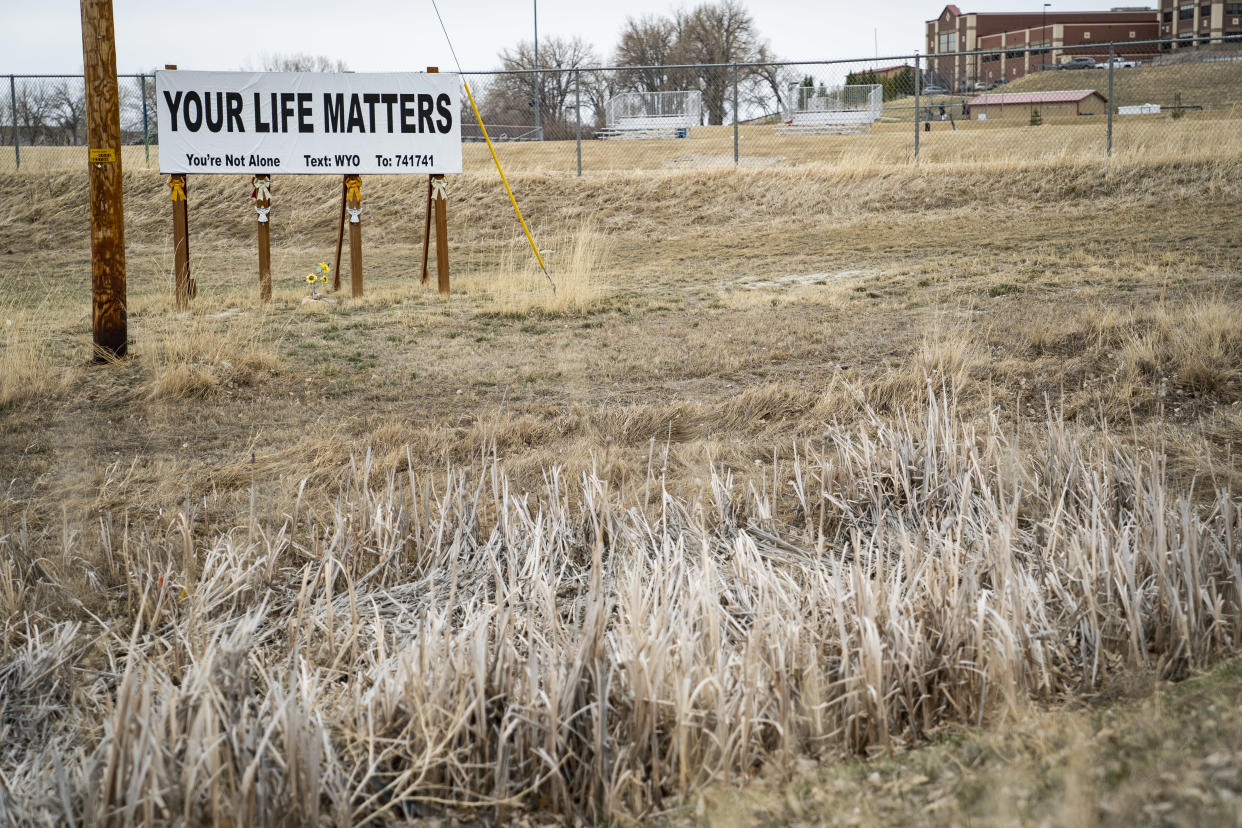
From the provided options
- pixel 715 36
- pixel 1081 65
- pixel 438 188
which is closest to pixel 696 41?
pixel 715 36

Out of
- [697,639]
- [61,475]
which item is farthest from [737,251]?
[697,639]

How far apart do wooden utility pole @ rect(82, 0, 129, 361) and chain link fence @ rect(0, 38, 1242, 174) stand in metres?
11.9

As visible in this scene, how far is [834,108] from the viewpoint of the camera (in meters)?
27.0

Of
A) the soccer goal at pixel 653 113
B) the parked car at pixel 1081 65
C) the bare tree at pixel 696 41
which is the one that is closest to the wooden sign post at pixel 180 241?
the parked car at pixel 1081 65

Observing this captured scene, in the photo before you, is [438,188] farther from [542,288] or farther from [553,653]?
[553,653]

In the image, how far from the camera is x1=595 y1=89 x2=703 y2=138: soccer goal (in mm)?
28375

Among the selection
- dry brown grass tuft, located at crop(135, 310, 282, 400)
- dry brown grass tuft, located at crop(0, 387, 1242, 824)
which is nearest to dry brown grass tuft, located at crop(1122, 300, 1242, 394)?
dry brown grass tuft, located at crop(0, 387, 1242, 824)

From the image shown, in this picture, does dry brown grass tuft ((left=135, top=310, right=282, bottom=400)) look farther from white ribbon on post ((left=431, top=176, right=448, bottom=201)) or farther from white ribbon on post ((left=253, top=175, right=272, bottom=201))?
white ribbon on post ((left=431, top=176, right=448, bottom=201))

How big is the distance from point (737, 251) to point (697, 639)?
12157 millimetres

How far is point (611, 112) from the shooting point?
29672 millimetres

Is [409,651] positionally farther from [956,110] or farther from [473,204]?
[956,110]

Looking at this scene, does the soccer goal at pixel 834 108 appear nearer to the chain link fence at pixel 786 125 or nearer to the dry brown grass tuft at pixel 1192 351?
the chain link fence at pixel 786 125

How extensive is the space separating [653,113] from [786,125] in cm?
362

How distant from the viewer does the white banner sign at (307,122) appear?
1087 centimetres
